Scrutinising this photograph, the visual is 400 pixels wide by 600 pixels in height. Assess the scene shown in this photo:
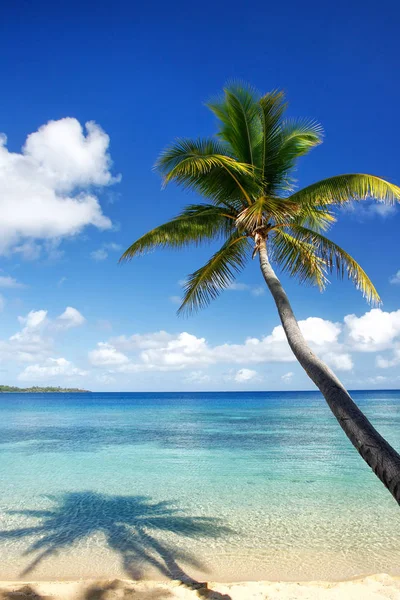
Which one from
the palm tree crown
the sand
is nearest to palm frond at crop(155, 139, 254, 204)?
the palm tree crown

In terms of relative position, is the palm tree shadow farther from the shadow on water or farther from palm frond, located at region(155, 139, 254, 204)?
palm frond, located at region(155, 139, 254, 204)

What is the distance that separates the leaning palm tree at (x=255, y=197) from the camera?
22.9ft

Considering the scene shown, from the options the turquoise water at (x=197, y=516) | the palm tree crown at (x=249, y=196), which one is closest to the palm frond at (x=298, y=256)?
the palm tree crown at (x=249, y=196)

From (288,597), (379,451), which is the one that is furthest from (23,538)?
(379,451)

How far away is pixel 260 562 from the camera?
20.6 feet

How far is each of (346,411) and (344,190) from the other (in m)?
4.41

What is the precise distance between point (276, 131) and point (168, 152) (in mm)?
2197

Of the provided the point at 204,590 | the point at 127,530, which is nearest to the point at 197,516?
the point at 127,530

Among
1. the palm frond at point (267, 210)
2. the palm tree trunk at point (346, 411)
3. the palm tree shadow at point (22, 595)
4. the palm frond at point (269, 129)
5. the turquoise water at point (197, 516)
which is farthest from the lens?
the palm frond at point (269, 129)

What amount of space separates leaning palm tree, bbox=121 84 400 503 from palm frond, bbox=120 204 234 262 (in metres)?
0.02

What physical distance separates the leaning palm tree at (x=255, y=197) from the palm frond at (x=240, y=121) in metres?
0.02

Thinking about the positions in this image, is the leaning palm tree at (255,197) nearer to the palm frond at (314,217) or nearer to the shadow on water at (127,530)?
the palm frond at (314,217)

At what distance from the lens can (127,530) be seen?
776cm

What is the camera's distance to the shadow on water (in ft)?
20.4
